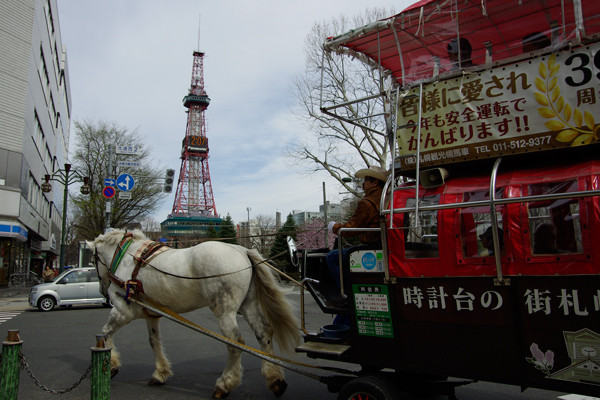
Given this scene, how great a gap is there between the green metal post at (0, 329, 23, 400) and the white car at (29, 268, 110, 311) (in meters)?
10.8

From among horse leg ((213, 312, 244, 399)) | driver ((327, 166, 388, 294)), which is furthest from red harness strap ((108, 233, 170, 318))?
driver ((327, 166, 388, 294))

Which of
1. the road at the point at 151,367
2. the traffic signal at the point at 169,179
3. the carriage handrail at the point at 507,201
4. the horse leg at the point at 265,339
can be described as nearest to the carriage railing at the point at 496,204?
the carriage handrail at the point at 507,201

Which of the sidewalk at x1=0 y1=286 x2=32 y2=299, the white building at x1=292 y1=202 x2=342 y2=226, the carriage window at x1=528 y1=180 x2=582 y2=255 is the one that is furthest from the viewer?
the white building at x1=292 y1=202 x2=342 y2=226

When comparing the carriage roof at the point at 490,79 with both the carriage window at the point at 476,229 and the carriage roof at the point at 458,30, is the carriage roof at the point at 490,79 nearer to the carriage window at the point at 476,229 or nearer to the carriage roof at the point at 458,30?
the carriage roof at the point at 458,30

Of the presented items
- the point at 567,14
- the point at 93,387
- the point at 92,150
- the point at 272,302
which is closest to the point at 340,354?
the point at 272,302

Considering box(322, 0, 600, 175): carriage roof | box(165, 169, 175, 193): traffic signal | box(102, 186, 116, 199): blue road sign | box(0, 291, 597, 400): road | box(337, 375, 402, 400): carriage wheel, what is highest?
box(165, 169, 175, 193): traffic signal

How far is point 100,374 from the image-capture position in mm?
3766

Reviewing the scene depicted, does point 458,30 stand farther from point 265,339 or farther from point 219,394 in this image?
point 219,394

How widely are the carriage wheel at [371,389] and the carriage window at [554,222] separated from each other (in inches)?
63.4

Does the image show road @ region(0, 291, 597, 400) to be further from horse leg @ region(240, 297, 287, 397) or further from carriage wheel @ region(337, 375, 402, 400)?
carriage wheel @ region(337, 375, 402, 400)

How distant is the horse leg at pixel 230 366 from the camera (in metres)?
4.74

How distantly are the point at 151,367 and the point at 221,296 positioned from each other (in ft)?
7.32

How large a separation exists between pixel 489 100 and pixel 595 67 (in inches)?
29.2

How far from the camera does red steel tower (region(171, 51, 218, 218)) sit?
285 feet
